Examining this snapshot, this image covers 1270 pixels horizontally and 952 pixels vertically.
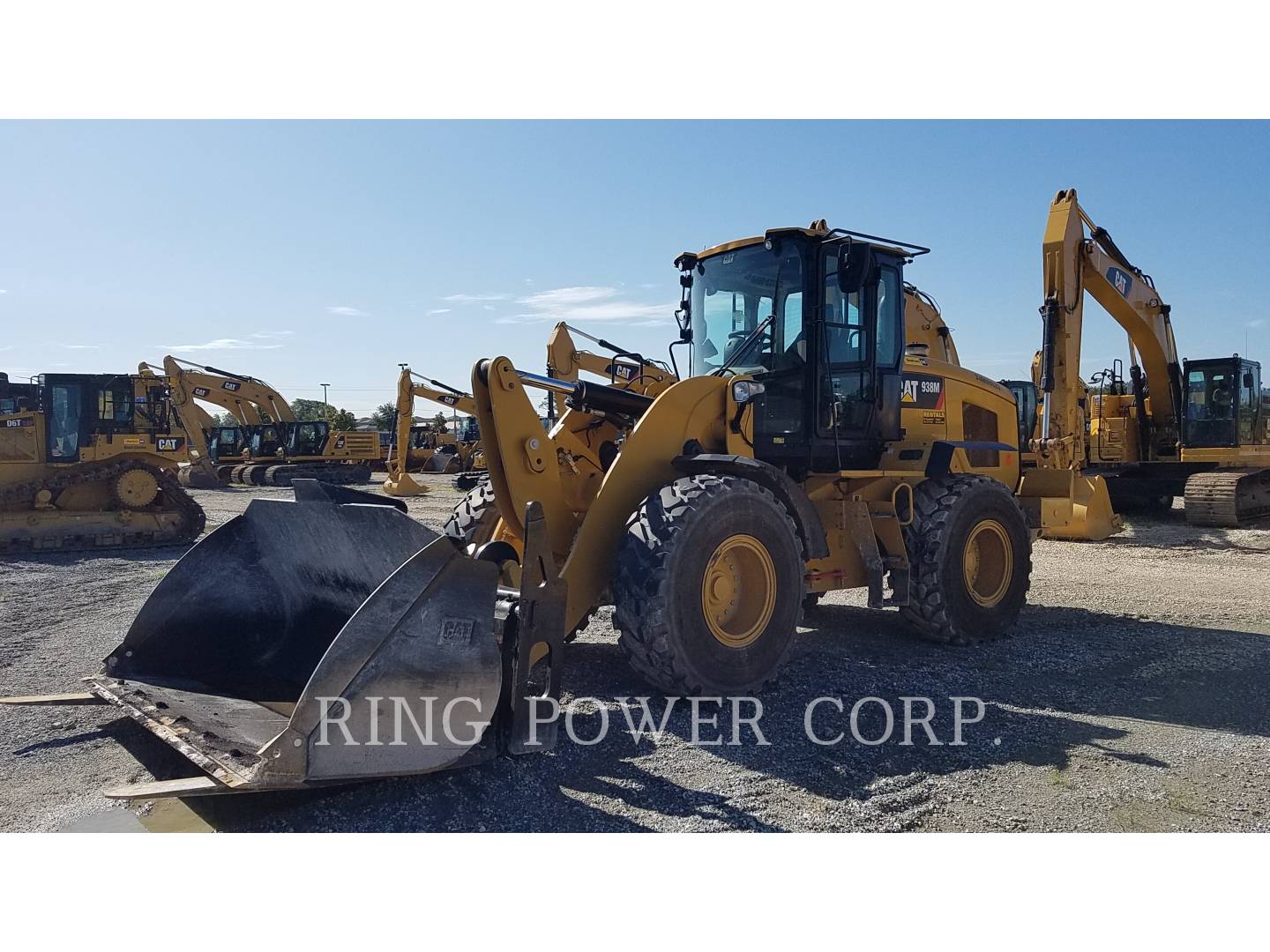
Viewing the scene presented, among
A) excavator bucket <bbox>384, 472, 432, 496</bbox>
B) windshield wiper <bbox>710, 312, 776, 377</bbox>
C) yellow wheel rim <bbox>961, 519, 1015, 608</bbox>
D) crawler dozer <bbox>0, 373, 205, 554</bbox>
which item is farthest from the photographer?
excavator bucket <bbox>384, 472, 432, 496</bbox>

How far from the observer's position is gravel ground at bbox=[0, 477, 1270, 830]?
12.0 ft

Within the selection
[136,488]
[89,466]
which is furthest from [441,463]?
[89,466]

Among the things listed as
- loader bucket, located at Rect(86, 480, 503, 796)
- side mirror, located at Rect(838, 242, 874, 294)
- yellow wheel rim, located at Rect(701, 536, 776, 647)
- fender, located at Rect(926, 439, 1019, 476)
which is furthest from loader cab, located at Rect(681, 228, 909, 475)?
loader bucket, located at Rect(86, 480, 503, 796)

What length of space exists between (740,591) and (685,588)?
0.58 meters

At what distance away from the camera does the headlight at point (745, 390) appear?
5.52 meters

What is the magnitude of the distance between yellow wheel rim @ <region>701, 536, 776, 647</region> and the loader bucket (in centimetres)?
146

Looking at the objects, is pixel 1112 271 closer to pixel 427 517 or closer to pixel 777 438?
pixel 777 438

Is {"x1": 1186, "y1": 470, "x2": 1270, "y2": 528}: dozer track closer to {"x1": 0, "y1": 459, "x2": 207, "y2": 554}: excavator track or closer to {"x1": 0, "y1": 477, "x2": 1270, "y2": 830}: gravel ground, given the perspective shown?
{"x1": 0, "y1": 477, "x2": 1270, "y2": 830}: gravel ground

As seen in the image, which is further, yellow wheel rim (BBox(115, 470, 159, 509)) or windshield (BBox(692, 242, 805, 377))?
yellow wheel rim (BBox(115, 470, 159, 509))

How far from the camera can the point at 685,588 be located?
4742mm

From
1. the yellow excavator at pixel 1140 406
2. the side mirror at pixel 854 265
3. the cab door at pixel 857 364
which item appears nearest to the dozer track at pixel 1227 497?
the yellow excavator at pixel 1140 406

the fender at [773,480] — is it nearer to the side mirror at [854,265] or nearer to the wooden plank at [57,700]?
the side mirror at [854,265]

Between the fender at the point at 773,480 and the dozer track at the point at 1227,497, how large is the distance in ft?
40.0

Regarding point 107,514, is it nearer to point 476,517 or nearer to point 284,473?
point 476,517
